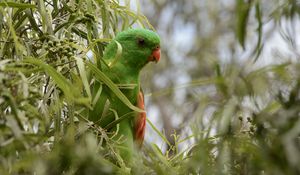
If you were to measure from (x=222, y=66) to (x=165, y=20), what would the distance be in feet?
15.0

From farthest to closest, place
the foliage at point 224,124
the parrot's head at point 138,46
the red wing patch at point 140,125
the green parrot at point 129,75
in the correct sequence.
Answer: the parrot's head at point 138,46 → the red wing patch at point 140,125 → the green parrot at point 129,75 → the foliage at point 224,124

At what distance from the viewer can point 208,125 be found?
1062 millimetres

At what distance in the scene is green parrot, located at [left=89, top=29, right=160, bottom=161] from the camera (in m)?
1.87

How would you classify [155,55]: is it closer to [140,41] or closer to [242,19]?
[140,41]

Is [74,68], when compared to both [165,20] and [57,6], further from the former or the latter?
[165,20]

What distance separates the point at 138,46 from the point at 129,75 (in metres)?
0.14

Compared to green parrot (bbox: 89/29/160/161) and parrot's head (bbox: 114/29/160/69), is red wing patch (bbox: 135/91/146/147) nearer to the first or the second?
green parrot (bbox: 89/29/160/161)

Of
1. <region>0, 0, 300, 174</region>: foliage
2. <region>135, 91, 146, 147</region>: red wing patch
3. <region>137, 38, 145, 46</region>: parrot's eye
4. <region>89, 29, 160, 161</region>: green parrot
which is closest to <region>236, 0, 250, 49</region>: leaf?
<region>0, 0, 300, 174</region>: foliage

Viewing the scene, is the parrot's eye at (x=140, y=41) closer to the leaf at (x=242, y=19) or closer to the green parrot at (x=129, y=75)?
the green parrot at (x=129, y=75)

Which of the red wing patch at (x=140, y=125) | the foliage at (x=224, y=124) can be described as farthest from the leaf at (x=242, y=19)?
the red wing patch at (x=140, y=125)

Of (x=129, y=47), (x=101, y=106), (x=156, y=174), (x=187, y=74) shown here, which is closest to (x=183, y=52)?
(x=187, y=74)

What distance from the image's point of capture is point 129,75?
2096mm

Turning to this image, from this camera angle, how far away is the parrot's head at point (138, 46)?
7.04 ft

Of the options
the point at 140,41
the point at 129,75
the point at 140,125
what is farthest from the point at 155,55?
the point at 140,125
